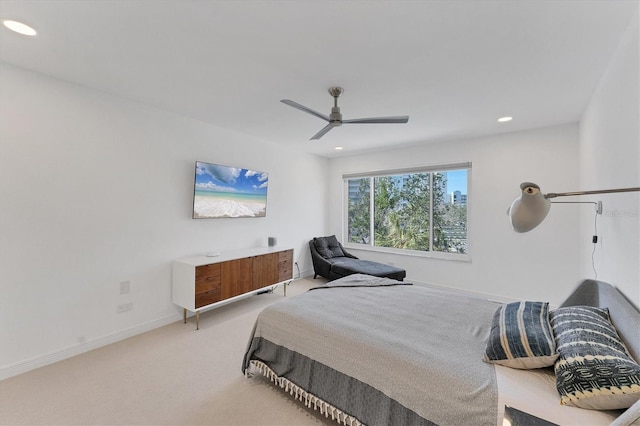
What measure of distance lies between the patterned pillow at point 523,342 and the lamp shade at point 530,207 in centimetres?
60

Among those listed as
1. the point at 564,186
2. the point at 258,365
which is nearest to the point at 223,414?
the point at 258,365

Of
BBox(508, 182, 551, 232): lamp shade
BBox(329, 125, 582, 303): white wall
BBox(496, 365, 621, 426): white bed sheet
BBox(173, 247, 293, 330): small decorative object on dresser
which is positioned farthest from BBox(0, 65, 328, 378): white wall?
BBox(329, 125, 582, 303): white wall

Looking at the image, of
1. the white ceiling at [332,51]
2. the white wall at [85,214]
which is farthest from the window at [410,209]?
the white wall at [85,214]

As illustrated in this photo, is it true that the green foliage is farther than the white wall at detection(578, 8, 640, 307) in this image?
Yes

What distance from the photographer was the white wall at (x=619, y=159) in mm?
1573

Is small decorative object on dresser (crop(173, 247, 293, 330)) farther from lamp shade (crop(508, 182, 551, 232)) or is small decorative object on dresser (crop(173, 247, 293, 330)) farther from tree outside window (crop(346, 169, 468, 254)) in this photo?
lamp shade (crop(508, 182, 551, 232))

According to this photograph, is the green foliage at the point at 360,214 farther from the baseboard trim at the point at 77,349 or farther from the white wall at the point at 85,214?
the baseboard trim at the point at 77,349

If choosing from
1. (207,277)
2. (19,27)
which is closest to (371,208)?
(207,277)

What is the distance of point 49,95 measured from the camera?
7.89 ft

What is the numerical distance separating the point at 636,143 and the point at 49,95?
14.4 ft

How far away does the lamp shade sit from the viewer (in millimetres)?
1402

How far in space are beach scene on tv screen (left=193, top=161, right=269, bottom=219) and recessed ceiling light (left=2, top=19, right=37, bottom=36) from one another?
5.70 ft

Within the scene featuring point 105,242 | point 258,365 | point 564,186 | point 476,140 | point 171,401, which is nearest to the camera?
point 171,401

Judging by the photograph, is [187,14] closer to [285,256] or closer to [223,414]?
[223,414]
